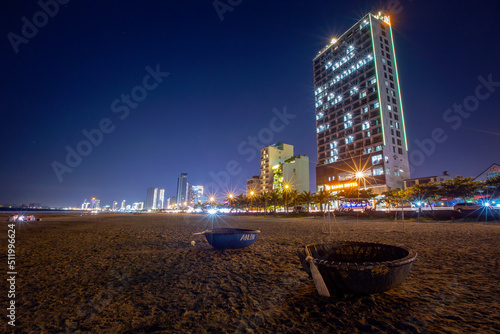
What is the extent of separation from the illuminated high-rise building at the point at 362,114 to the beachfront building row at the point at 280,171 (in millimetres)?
22144

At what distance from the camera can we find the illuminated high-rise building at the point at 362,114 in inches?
3253

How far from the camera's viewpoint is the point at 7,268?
24.1 feet

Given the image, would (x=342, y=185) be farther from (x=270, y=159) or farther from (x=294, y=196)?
(x=270, y=159)

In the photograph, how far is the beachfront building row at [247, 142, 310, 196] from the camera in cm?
12606

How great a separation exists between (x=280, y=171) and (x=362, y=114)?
55399 millimetres

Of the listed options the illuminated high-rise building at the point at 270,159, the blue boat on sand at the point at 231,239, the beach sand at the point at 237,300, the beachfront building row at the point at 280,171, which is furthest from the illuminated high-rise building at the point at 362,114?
the beach sand at the point at 237,300

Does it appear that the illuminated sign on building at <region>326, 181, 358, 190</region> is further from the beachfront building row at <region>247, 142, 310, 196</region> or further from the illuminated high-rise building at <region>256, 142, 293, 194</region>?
the illuminated high-rise building at <region>256, 142, 293, 194</region>

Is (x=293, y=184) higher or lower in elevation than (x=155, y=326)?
higher

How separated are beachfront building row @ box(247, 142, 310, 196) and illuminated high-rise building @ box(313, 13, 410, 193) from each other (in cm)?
2214

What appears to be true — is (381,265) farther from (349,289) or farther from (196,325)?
(196,325)

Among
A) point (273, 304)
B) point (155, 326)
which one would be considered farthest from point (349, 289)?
point (155, 326)

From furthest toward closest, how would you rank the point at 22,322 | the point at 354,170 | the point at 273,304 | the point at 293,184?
1. the point at 293,184
2. the point at 354,170
3. the point at 273,304
4. the point at 22,322

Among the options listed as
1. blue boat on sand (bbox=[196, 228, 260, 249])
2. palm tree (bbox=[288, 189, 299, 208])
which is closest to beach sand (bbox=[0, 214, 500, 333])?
blue boat on sand (bbox=[196, 228, 260, 249])

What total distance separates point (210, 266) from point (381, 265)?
5425 millimetres
